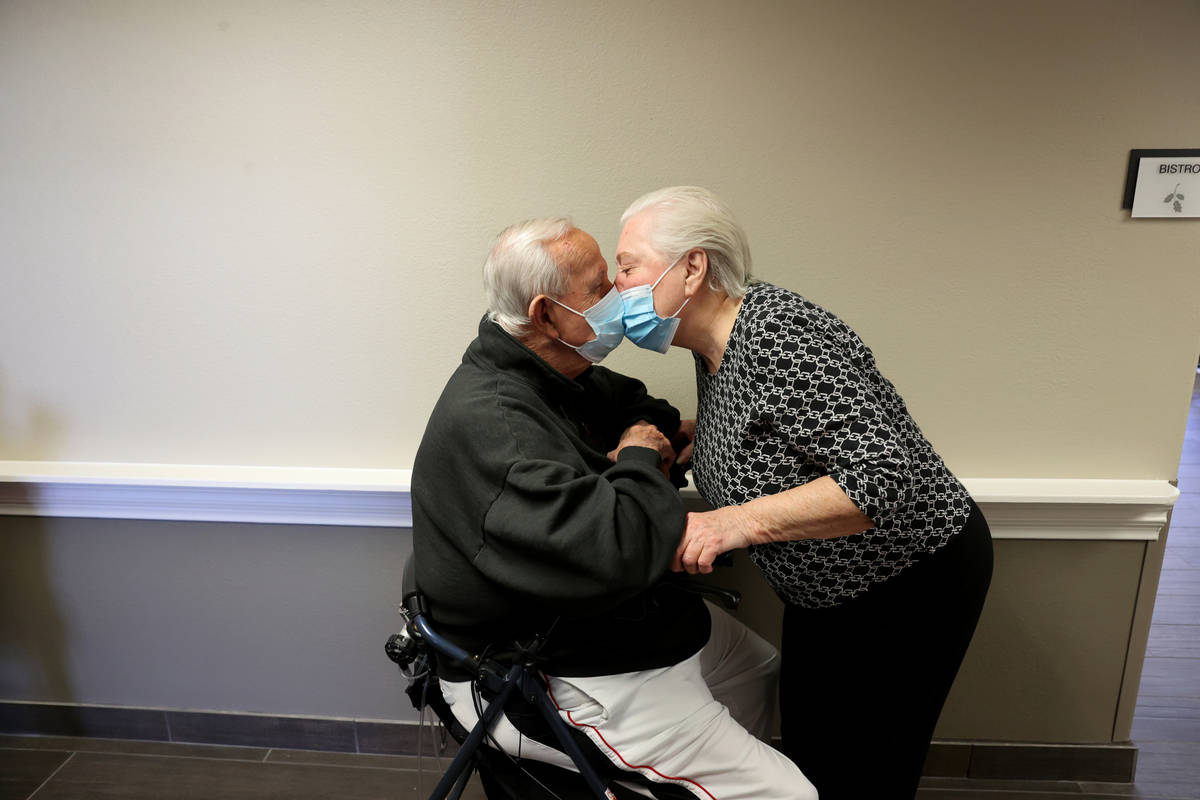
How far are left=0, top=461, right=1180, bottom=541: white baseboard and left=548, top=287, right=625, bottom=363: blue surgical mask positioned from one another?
26.1 inches

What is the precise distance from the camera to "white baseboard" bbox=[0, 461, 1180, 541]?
192 centimetres

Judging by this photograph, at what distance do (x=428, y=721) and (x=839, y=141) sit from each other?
6.43 ft

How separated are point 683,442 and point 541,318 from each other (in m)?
0.54

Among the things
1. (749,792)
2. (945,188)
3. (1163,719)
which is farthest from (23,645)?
(1163,719)

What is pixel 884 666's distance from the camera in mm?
1519

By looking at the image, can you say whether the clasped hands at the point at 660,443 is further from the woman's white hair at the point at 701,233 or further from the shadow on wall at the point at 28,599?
the shadow on wall at the point at 28,599

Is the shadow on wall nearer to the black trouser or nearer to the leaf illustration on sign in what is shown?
the black trouser

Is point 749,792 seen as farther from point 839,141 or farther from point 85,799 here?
point 85,799

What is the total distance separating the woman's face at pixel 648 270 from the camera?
1378 millimetres

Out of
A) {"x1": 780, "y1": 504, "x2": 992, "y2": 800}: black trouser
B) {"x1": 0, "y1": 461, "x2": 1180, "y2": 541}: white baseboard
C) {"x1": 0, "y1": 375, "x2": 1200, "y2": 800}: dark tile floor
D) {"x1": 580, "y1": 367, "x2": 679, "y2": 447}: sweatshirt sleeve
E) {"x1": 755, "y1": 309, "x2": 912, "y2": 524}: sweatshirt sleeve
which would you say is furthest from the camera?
{"x1": 0, "y1": 375, "x2": 1200, "y2": 800}: dark tile floor

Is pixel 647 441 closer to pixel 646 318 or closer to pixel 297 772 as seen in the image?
pixel 646 318

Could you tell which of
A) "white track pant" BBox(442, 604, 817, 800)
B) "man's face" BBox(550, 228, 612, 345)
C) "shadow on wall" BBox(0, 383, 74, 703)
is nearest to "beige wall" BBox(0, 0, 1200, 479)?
"shadow on wall" BBox(0, 383, 74, 703)

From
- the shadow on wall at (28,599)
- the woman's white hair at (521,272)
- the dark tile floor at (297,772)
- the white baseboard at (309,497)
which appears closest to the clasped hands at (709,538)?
the woman's white hair at (521,272)

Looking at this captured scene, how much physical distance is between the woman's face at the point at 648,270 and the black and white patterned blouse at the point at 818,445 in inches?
5.0
